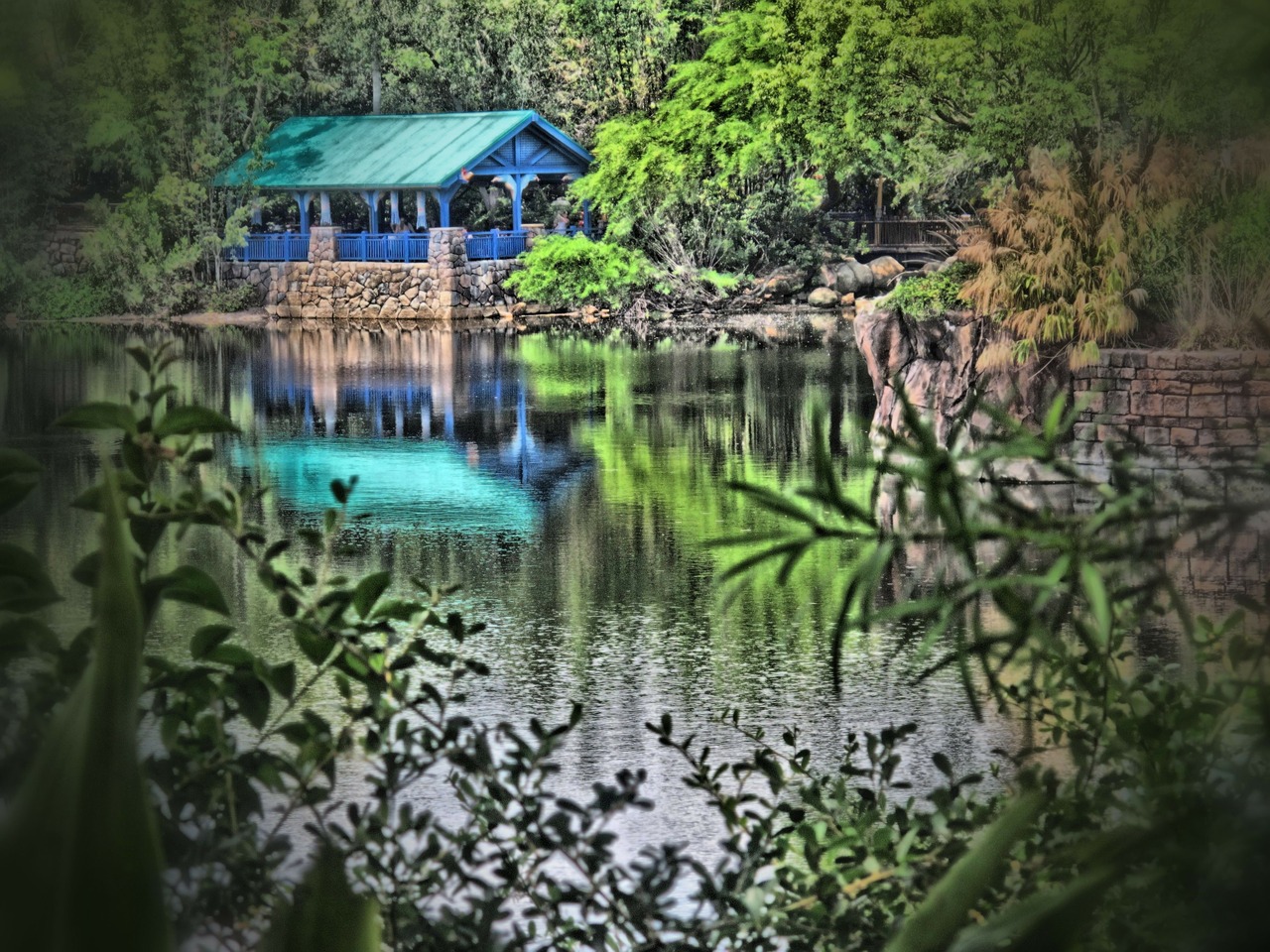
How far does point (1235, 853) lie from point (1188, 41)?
1169cm

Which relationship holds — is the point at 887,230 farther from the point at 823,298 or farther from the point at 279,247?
the point at 279,247

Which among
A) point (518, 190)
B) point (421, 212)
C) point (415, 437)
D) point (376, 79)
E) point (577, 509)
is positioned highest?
point (376, 79)

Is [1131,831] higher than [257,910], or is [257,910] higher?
[1131,831]

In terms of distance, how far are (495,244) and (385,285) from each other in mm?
1600

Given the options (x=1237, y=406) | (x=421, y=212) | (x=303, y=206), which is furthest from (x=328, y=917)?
(x=303, y=206)

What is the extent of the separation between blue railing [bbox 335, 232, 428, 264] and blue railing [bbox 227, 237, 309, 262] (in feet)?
2.58

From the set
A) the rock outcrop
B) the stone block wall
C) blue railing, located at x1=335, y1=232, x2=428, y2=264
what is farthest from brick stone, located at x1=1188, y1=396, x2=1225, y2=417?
blue railing, located at x1=335, y1=232, x2=428, y2=264

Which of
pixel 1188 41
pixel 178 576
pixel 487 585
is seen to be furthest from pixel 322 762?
pixel 1188 41

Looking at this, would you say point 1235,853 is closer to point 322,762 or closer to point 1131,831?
point 1131,831

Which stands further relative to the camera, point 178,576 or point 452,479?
point 452,479

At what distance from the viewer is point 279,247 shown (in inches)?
994

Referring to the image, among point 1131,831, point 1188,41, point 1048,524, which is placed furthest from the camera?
point 1188,41

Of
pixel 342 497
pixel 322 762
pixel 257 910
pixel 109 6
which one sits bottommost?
pixel 257 910

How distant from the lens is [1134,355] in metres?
8.84
